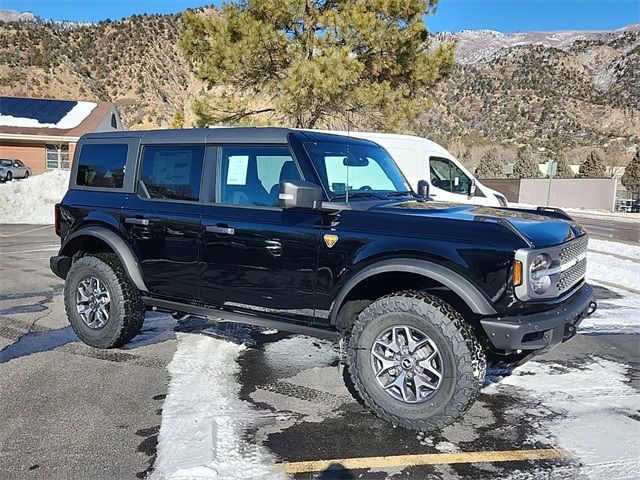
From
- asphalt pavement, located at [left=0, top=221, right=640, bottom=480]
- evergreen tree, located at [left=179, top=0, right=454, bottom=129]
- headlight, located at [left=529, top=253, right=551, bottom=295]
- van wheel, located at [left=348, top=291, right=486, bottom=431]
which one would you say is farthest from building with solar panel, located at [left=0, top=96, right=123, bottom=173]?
headlight, located at [left=529, top=253, right=551, bottom=295]

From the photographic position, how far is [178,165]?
479 cm

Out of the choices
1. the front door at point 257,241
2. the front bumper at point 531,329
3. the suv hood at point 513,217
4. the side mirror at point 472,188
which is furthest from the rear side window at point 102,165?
the side mirror at point 472,188

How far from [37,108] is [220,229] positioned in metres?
39.7

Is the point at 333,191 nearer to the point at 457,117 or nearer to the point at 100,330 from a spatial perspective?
the point at 100,330

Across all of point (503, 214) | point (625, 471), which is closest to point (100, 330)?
point (503, 214)

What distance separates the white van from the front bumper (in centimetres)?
722

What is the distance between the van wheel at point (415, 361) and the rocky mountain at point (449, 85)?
45.7 meters

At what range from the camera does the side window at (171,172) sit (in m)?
4.64

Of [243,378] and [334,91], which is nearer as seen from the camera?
[243,378]

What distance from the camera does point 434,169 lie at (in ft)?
36.8

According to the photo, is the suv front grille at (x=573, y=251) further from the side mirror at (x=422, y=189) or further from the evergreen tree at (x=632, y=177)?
the evergreen tree at (x=632, y=177)

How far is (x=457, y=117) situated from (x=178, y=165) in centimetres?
7913

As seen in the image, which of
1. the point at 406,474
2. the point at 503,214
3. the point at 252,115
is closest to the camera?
the point at 406,474

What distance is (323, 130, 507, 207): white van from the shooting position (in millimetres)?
10711
